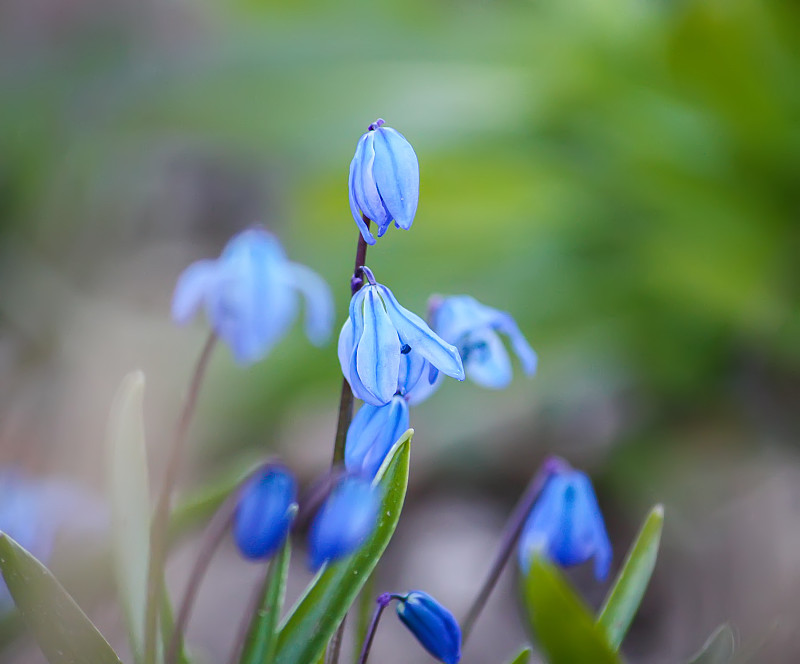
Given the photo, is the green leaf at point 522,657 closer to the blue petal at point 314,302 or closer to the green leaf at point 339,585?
the green leaf at point 339,585

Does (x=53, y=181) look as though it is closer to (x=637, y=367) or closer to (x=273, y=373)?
(x=273, y=373)

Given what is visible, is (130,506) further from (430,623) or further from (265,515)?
(430,623)

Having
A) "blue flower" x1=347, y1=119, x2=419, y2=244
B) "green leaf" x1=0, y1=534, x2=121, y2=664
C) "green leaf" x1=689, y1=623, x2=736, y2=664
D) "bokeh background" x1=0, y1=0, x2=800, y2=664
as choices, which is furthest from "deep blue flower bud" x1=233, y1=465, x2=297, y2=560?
"bokeh background" x1=0, y1=0, x2=800, y2=664

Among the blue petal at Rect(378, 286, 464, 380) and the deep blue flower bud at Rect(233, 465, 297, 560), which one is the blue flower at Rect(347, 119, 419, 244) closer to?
the blue petal at Rect(378, 286, 464, 380)

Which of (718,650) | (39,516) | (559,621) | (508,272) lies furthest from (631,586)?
(508,272)

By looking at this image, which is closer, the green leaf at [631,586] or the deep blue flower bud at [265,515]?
the deep blue flower bud at [265,515]

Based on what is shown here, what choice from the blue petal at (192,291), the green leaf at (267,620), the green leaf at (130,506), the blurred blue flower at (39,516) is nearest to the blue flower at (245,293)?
the blue petal at (192,291)
